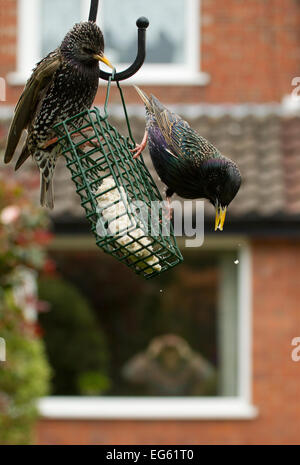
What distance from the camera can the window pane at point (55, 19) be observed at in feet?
26.0

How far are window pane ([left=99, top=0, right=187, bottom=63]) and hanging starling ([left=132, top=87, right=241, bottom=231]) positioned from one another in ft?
17.8

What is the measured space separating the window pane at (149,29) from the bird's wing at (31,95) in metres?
5.41

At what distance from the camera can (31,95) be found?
2455mm

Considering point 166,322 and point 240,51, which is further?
point 240,51

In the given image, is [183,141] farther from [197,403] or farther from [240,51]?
[240,51]

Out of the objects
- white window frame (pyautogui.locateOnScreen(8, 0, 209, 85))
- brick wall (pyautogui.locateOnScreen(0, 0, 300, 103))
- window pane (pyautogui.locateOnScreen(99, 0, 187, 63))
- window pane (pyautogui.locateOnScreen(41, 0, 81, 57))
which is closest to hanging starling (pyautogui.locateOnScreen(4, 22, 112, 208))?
brick wall (pyautogui.locateOnScreen(0, 0, 300, 103))

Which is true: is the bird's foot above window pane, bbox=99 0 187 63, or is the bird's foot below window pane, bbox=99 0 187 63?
below

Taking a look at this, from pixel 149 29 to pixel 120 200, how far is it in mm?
5726

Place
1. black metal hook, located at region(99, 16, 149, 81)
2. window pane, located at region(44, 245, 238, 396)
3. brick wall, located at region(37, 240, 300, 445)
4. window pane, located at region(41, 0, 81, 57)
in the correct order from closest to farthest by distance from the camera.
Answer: black metal hook, located at region(99, 16, 149, 81) < brick wall, located at region(37, 240, 300, 445) < window pane, located at region(44, 245, 238, 396) < window pane, located at region(41, 0, 81, 57)

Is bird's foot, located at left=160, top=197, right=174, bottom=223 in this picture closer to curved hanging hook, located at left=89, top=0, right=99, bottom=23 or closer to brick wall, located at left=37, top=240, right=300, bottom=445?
curved hanging hook, located at left=89, top=0, right=99, bottom=23

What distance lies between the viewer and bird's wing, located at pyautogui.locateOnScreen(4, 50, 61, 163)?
95.0 inches

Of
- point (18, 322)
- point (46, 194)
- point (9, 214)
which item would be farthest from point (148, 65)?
point (46, 194)

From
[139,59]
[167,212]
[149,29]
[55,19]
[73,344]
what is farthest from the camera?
[55,19]
